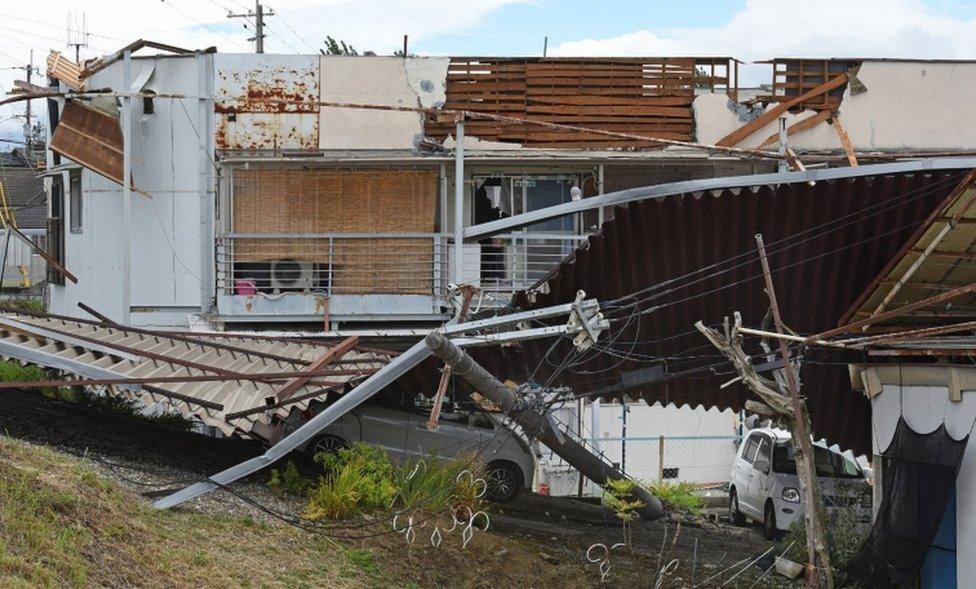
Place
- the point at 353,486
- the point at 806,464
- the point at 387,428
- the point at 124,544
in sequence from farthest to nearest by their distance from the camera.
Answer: the point at 387,428
the point at 353,486
the point at 806,464
the point at 124,544

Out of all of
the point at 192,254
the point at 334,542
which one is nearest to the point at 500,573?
the point at 334,542

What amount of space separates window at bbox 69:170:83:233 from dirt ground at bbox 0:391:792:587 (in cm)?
629

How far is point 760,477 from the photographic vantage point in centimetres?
1967

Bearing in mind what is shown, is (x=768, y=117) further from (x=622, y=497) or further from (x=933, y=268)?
(x=622, y=497)

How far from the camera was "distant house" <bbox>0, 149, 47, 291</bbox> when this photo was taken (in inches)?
1828

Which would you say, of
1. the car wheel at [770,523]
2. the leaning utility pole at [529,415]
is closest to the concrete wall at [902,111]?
the car wheel at [770,523]

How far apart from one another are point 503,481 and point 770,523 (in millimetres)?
4254

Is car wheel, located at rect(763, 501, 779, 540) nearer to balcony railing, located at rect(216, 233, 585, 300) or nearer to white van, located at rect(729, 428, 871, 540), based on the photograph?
white van, located at rect(729, 428, 871, 540)

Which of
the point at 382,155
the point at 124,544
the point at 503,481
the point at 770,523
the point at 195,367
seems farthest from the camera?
the point at 382,155

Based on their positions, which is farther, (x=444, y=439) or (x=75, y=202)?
(x=75, y=202)

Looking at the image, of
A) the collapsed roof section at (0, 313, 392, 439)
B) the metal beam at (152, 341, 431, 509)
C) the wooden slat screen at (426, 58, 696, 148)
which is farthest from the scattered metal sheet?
the metal beam at (152, 341, 431, 509)

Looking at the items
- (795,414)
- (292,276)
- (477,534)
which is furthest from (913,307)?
(292,276)

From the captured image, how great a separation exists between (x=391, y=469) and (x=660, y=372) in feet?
10.6

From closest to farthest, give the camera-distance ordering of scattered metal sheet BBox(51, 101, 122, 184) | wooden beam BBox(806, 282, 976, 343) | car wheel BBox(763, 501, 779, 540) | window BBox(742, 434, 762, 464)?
1. wooden beam BBox(806, 282, 976, 343)
2. car wheel BBox(763, 501, 779, 540)
3. window BBox(742, 434, 762, 464)
4. scattered metal sheet BBox(51, 101, 122, 184)
